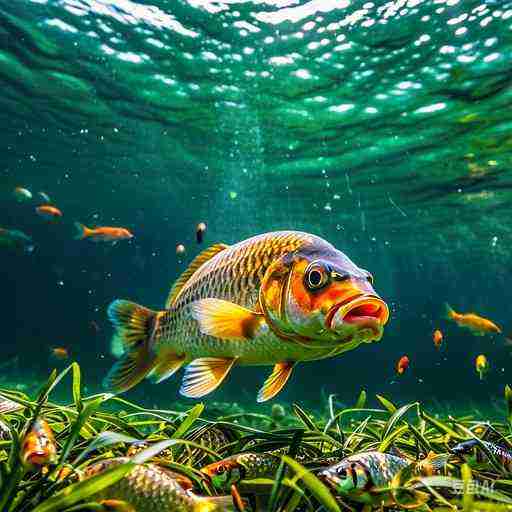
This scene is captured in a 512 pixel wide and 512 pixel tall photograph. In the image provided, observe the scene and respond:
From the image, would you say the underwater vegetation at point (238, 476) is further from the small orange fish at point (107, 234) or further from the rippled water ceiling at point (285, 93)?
the small orange fish at point (107, 234)

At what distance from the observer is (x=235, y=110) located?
60.5 feet

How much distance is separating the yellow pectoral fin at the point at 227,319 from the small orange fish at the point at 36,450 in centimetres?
98

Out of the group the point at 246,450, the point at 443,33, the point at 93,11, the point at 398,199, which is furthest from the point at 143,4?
the point at 398,199

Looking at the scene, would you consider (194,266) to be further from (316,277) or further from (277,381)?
(316,277)

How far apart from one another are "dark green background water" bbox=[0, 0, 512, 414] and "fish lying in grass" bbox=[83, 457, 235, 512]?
7.47 m

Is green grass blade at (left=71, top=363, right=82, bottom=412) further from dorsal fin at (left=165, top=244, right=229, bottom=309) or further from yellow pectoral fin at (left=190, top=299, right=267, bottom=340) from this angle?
dorsal fin at (left=165, top=244, right=229, bottom=309)

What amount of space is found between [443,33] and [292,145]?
32.0 feet

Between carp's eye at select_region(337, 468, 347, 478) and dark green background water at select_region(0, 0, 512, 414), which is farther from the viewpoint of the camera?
dark green background water at select_region(0, 0, 512, 414)

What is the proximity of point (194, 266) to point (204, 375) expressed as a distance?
876 mm

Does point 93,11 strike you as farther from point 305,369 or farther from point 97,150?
point 305,369

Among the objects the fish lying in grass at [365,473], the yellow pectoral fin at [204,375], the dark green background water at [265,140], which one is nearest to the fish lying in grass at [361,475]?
the fish lying in grass at [365,473]

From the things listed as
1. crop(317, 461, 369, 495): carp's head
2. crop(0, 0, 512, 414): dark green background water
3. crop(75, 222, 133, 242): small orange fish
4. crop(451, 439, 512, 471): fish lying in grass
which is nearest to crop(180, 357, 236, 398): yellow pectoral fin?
crop(317, 461, 369, 495): carp's head

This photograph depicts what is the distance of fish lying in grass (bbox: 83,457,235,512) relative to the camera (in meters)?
1.48

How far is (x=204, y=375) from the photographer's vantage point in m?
2.92
